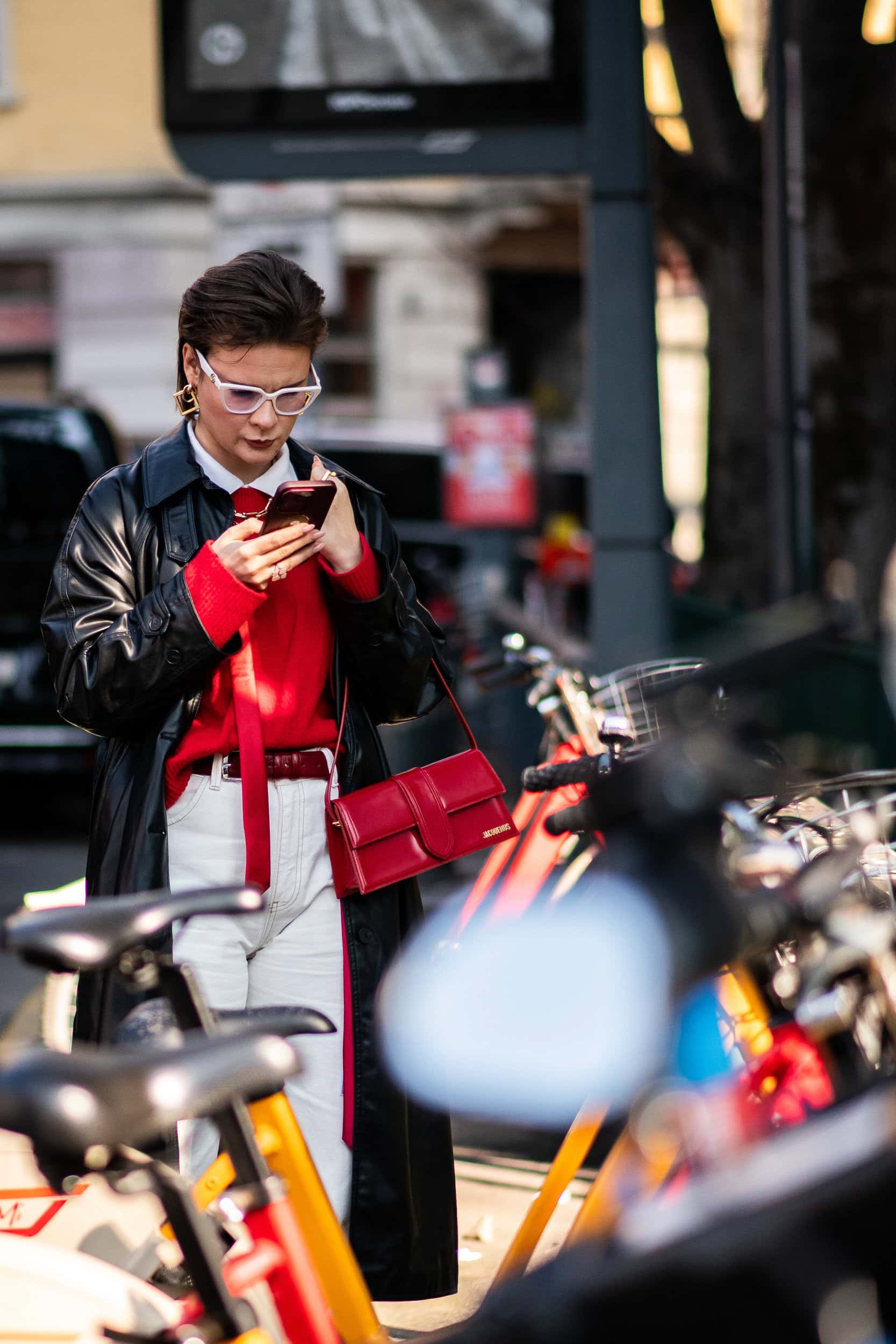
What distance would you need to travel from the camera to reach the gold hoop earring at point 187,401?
2785mm

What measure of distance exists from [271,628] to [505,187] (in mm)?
21606

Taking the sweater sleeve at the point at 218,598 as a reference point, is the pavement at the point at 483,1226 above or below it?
below

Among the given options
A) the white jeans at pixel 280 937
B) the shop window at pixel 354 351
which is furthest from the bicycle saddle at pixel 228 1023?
the shop window at pixel 354 351

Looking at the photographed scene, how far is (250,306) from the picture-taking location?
2600mm

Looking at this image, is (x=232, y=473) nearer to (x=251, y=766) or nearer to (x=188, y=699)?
(x=188, y=699)

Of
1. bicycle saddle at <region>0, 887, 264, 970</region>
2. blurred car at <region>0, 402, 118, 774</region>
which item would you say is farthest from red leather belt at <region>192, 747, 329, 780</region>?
blurred car at <region>0, 402, 118, 774</region>

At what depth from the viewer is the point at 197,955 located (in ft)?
8.70

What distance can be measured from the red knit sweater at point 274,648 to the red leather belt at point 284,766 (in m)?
0.01

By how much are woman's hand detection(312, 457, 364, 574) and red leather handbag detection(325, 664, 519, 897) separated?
0.24m

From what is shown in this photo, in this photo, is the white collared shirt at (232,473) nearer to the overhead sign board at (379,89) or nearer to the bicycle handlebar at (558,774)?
the bicycle handlebar at (558,774)

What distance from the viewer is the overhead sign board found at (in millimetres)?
5781

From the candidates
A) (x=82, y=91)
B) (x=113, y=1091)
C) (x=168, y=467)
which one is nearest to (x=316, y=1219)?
(x=113, y=1091)

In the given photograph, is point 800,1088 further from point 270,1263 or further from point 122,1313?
point 122,1313

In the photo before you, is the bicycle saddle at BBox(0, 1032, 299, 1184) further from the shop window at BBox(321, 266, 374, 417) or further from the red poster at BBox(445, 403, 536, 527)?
the shop window at BBox(321, 266, 374, 417)
